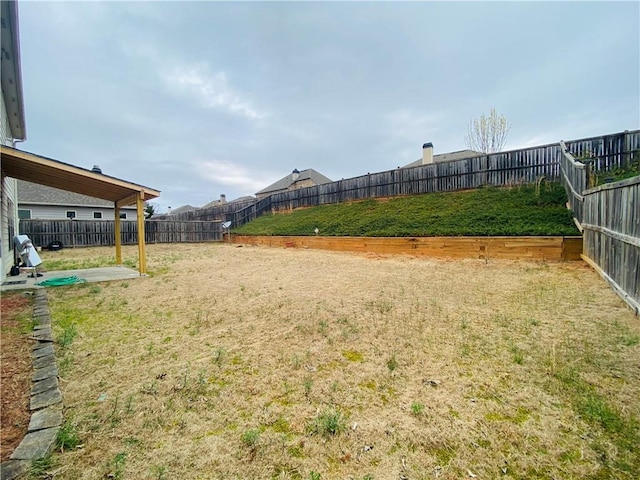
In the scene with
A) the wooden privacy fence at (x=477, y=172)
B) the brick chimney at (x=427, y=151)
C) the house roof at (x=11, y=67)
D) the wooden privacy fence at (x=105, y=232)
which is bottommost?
the wooden privacy fence at (x=105, y=232)

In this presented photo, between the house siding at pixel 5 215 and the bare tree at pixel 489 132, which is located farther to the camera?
the bare tree at pixel 489 132

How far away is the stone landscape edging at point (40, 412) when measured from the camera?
1389 millimetres

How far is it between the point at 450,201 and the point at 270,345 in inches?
431

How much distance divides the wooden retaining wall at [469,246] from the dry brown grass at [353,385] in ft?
10.2

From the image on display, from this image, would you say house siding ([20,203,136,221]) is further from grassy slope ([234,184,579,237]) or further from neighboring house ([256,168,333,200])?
grassy slope ([234,184,579,237])

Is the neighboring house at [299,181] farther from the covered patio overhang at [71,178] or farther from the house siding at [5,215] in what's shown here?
the house siding at [5,215]

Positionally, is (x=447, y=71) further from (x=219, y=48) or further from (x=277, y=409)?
(x=277, y=409)

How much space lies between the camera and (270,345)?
9.63ft

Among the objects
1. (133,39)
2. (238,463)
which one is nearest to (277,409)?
(238,463)

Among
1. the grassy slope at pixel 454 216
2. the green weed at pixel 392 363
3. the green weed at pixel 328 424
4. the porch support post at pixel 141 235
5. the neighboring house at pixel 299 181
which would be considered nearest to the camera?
the green weed at pixel 328 424

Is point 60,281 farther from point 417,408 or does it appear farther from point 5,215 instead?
point 417,408

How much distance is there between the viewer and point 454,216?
33.3 feet

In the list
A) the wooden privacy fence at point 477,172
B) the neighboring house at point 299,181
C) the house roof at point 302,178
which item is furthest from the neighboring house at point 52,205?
the house roof at point 302,178

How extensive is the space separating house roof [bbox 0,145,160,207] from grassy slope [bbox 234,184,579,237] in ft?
26.4
